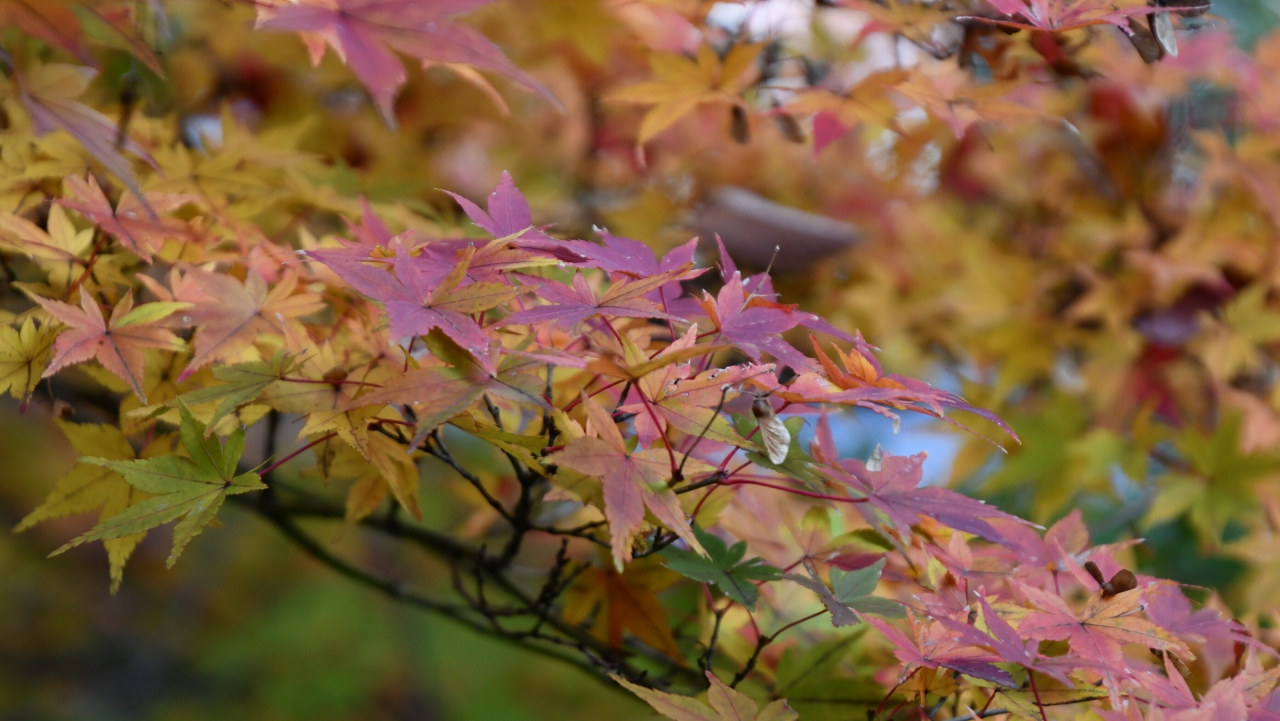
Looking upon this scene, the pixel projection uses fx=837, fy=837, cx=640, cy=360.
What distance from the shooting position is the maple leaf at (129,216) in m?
0.60

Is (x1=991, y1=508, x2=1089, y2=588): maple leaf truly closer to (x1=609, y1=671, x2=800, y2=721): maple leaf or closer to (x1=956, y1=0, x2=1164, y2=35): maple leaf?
(x1=609, y1=671, x2=800, y2=721): maple leaf

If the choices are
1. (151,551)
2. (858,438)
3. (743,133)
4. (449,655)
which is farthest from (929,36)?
(151,551)

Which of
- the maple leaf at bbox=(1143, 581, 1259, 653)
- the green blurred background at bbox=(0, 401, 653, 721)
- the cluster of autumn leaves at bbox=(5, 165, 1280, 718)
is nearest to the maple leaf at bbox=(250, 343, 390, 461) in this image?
the cluster of autumn leaves at bbox=(5, 165, 1280, 718)

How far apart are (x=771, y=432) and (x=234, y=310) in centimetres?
39

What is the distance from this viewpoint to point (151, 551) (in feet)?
9.15

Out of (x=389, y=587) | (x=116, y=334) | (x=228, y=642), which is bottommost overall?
(x=228, y=642)

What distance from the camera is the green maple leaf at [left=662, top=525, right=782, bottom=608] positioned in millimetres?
542

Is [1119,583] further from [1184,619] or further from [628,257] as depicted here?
[628,257]

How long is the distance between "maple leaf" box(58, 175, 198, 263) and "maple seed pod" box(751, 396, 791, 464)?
0.44m

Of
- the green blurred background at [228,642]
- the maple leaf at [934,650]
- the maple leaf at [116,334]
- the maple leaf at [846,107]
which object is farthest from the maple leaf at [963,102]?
the green blurred background at [228,642]

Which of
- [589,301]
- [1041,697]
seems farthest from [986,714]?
[589,301]

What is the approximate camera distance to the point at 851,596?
0.53 metres

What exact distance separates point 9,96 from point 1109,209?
1.48m

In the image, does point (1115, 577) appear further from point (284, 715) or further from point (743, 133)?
point (284, 715)
